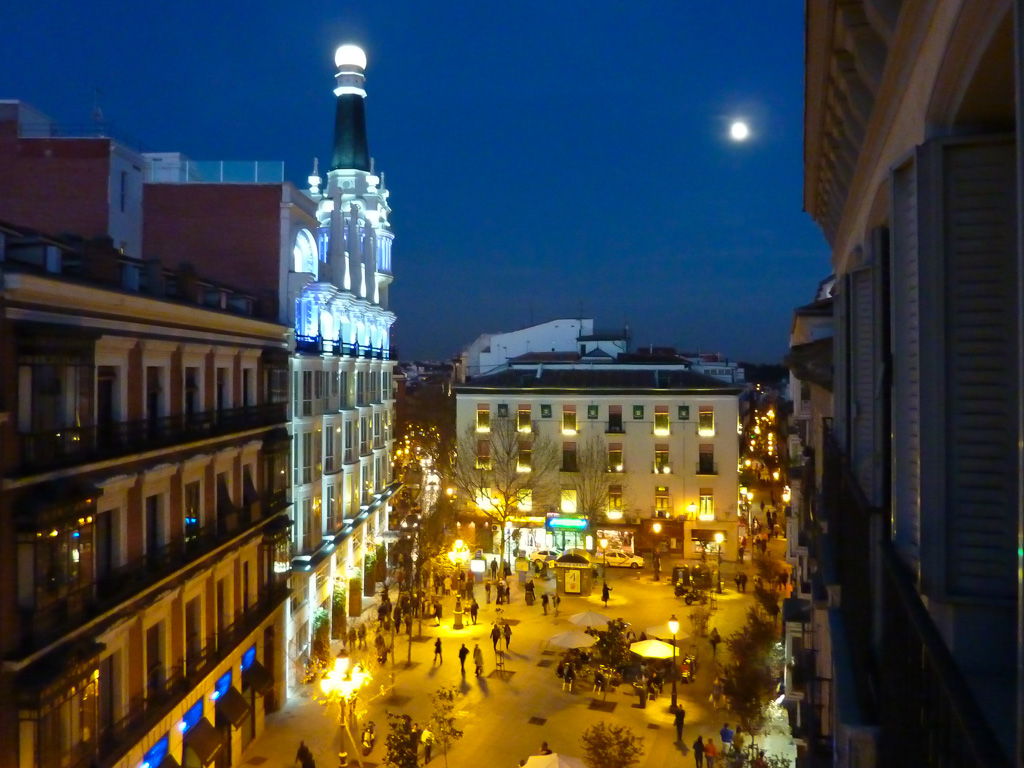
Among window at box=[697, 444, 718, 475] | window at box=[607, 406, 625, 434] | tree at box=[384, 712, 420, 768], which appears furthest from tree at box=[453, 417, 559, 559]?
tree at box=[384, 712, 420, 768]

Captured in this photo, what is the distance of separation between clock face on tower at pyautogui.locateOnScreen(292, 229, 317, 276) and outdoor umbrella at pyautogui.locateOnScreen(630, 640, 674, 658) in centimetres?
1774

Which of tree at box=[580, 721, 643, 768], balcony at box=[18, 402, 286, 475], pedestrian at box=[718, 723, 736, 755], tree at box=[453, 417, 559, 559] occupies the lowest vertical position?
pedestrian at box=[718, 723, 736, 755]

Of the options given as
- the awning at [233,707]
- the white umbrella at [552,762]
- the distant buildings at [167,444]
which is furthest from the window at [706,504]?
the awning at [233,707]

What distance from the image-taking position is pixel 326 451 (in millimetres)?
32750

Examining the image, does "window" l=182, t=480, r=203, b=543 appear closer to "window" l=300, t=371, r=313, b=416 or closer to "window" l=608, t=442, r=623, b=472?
"window" l=300, t=371, r=313, b=416

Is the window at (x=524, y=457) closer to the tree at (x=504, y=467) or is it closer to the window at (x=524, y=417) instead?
the tree at (x=504, y=467)

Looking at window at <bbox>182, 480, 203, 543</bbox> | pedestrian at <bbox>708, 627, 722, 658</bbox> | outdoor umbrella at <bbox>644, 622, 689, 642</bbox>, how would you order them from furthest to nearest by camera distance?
pedestrian at <bbox>708, 627, 722, 658</bbox> → outdoor umbrella at <bbox>644, 622, 689, 642</bbox> → window at <bbox>182, 480, 203, 543</bbox>

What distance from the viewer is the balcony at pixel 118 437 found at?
14070 mm

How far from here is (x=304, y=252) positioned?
106 ft

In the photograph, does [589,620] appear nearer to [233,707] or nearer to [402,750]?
[402,750]

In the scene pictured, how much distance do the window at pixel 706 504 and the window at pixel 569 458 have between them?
7.15 m

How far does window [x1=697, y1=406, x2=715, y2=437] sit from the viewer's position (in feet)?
156

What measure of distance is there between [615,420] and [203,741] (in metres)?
32.5

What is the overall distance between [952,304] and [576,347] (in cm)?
7438
